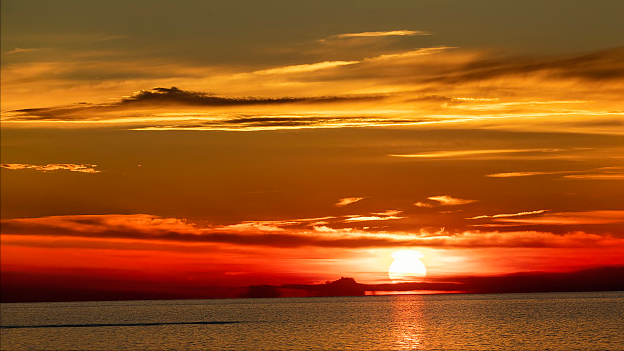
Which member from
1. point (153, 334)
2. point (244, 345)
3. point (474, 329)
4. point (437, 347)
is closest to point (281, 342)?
point (244, 345)

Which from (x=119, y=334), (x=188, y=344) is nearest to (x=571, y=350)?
(x=188, y=344)

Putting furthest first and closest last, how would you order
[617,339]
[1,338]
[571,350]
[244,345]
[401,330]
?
[401,330] < [1,338] < [617,339] < [244,345] < [571,350]

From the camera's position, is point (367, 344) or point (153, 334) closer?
point (367, 344)

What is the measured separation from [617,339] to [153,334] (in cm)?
8239

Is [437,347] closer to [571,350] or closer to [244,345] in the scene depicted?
[571,350]

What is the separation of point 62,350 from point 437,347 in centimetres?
5466

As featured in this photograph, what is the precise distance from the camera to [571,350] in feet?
365

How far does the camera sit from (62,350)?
11800 centimetres

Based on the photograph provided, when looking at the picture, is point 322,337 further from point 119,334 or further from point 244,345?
point 119,334

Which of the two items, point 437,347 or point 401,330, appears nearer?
point 437,347

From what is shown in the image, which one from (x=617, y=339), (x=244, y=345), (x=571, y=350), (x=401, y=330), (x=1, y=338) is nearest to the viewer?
(x=571, y=350)

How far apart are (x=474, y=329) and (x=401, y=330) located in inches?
585

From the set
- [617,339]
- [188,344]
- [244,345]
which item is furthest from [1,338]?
[617,339]

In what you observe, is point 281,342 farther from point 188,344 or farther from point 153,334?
point 153,334
